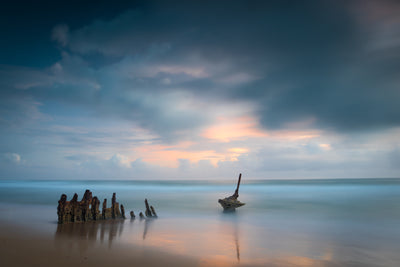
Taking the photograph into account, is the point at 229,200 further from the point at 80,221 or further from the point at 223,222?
the point at 80,221

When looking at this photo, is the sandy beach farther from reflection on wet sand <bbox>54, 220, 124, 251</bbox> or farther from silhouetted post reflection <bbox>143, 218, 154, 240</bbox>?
silhouetted post reflection <bbox>143, 218, 154, 240</bbox>

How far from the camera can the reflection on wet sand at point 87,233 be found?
12.1 metres

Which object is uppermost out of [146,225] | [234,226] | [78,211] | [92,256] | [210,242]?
[78,211]

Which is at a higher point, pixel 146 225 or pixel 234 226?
pixel 146 225

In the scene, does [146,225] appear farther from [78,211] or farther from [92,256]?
[92,256]

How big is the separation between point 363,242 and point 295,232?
12.9 ft

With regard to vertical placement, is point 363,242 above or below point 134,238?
below

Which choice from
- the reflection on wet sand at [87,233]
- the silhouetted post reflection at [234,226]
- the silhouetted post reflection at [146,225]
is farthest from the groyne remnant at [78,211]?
the silhouetted post reflection at [234,226]

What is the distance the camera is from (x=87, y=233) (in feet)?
46.6

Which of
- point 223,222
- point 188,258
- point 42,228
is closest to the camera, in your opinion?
point 188,258

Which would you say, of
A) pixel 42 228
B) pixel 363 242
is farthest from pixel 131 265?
pixel 363 242

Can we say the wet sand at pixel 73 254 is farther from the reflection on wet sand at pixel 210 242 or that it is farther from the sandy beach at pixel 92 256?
the reflection on wet sand at pixel 210 242

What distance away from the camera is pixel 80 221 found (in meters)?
17.5

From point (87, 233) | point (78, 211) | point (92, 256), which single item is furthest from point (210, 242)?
point (78, 211)
